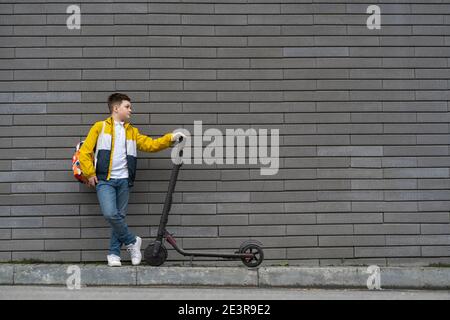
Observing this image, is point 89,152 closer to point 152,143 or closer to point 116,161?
point 116,161

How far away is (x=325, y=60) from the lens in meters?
6.42

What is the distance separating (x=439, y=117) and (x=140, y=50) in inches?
133

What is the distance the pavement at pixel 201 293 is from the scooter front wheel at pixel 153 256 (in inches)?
9.7

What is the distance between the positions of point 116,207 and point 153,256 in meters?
0.63

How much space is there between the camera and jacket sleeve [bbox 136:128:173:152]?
5902mm

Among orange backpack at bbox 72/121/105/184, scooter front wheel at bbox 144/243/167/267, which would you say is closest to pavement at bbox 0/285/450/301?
scooter front wheel at bbox 144/243/167/267

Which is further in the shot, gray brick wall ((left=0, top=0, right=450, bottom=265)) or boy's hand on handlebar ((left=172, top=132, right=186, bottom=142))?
gray brick wall ((left=0, top=0, right=450, bottom=265))

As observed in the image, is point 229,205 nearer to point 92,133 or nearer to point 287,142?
point 287,142

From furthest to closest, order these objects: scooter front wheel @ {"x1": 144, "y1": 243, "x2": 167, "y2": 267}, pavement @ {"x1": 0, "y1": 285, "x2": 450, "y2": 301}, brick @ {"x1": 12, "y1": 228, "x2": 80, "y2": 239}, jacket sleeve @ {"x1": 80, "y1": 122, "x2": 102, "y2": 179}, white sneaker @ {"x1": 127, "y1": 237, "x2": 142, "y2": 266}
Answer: brick @ {"x1": 12, "y1": 228, "x2": 80, "y2": 239}
white sneaker @ {"x1": 127, "y1": 237, "x2": 142, "y2": 266}
scooter front wheel @ {"x1": 144, "y1": 243, "x2": 167, "y2": 267}
jacket sleeve @ {"x1": 80, "y1": 122, "x2": 102, "y2": 179}
pavement @ {"x1": 0, "y1": 285, "x2": 450, "y2": 301}

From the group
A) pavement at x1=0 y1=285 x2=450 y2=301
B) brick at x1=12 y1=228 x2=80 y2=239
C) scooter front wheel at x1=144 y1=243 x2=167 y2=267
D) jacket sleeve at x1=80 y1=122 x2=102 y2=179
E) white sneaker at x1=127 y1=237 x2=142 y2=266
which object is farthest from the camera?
brick at x1=12 y1=228 x2=80 y2=239

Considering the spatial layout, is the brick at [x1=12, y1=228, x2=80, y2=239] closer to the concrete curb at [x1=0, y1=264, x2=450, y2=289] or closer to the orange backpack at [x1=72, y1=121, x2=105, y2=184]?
the concrete curb at [x1=0, y1=264, x2=450, y2=289]

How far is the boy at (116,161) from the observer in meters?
5.80

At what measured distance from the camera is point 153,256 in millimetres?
5828

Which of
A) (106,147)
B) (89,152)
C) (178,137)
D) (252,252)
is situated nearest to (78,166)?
(89,152)
